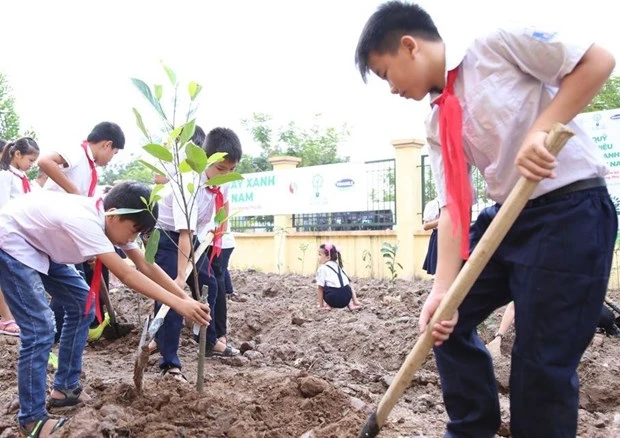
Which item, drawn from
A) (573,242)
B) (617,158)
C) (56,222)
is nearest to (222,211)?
(56,222)

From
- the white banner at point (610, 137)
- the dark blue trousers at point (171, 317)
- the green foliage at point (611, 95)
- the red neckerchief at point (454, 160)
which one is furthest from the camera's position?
the green foliage at point (611, 95)

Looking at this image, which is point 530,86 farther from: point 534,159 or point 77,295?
point 77,295

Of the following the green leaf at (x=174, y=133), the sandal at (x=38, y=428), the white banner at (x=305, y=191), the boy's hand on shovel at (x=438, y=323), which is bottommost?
the sandal at (x=38, y=428)

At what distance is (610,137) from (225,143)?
582 centimetres

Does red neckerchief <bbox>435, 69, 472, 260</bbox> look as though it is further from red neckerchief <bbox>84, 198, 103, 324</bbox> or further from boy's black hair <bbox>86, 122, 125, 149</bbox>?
boy's black hair <bbox>86, 122, 125, 149</bbox>

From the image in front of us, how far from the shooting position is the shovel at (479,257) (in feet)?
5.72

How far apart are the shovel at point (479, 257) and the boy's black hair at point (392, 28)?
0.55m

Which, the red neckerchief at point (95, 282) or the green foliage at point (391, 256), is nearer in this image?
the red neckerchief at point (95, 282)

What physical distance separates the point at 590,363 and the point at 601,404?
15.1 inches

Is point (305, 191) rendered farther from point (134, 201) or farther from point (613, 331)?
point (134, 201)

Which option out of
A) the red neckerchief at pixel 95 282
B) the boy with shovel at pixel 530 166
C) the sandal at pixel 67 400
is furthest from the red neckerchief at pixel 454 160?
the sandal at pixel 67 400

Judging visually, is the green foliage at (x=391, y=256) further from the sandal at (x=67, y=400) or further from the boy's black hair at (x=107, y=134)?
the sandal at (x=67, y=400)

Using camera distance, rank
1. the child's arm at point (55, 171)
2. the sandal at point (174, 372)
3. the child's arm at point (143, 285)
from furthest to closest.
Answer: the child's arm at point (55, 171), the sandal at point (174, 372), the child's arm at point (143, 285)

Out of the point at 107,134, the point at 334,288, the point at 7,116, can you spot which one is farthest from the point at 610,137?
the point at 7,116
